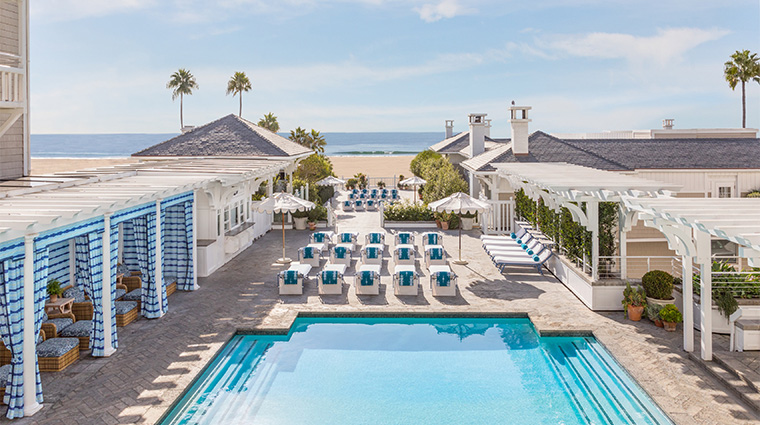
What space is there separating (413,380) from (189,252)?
7643 millimetres

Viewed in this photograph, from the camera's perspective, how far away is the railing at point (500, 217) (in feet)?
74.7

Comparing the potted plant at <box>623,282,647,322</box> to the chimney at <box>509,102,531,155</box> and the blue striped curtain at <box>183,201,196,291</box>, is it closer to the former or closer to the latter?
the blue striped curtain at <box>183,201,196,291</box>

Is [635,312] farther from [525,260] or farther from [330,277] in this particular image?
[330,277]

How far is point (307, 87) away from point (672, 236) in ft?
301

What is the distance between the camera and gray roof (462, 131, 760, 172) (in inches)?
915

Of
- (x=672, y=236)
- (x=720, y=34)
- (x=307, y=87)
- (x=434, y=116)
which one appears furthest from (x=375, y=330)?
(x=434, y=116)

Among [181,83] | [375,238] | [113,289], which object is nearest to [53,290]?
[113,289]

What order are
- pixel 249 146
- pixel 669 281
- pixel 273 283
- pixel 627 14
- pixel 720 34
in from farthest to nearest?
pixel 720 34 → pixel 627 14 → pixel 249 146 → pixel 273 283 → pixel 669 281

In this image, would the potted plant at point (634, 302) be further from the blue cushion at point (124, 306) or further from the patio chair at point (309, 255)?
the blue cushion at point (124, 306)

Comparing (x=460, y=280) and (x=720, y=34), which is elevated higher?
(x=720, y=34)

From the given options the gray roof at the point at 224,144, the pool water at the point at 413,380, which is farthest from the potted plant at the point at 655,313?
the gray roof at the point at 224,144

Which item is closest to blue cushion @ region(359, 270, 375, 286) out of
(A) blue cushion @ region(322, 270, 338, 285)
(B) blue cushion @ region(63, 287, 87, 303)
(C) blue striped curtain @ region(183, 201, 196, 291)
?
(A) blue cushion @ region(322, 270, 338, 285)

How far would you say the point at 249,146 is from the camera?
2430 cm

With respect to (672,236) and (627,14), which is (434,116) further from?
(672,236)
